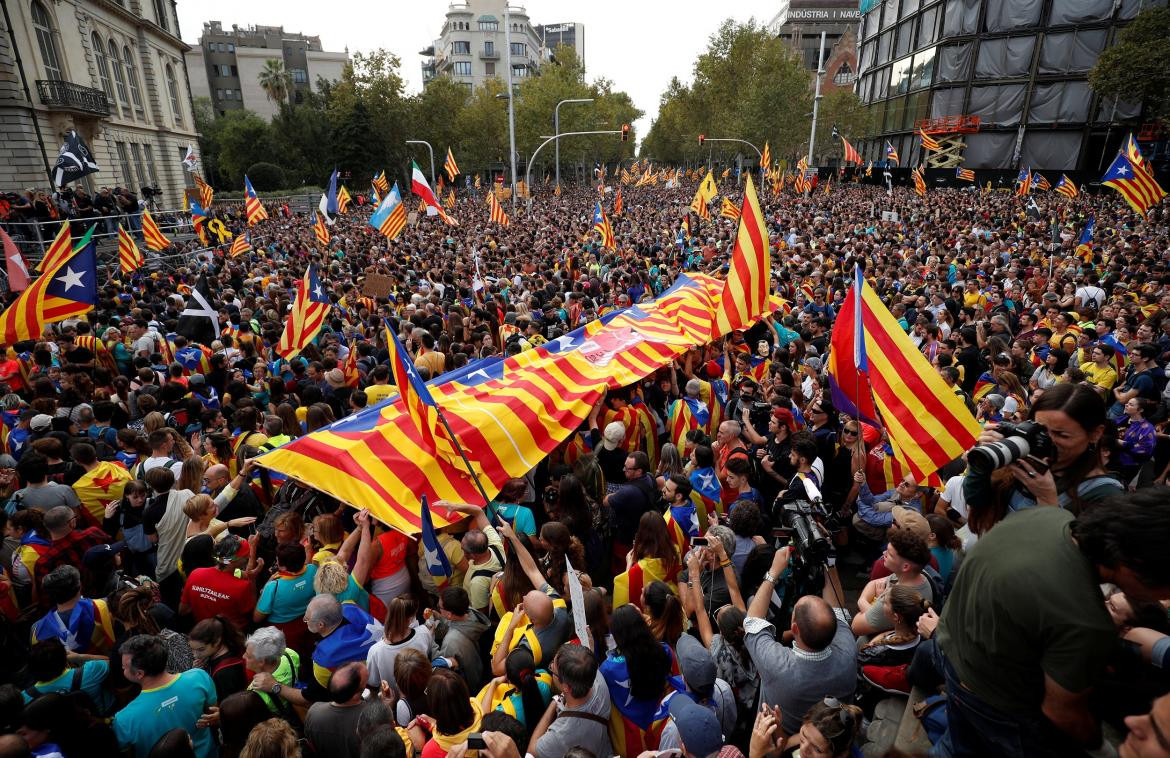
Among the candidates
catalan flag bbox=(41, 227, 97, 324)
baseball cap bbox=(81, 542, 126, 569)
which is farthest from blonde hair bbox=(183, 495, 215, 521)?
catalan flag bbox=(41, 227, 97, 324)

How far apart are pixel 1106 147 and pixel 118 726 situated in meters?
57.0

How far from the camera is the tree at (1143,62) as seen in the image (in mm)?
28000

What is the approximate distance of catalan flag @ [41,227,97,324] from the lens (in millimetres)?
8891

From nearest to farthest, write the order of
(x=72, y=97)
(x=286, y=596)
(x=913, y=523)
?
(x=913, y=523) → (x=286, y=596) → (x=72, y=97)

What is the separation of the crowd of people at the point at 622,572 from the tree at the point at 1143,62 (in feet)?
92.2

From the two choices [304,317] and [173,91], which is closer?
[304,317]

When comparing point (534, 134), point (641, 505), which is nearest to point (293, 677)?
point (641, 505)

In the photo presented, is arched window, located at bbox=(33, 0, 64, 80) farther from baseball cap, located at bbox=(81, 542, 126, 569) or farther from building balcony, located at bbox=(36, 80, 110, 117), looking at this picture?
baseball cap, located at bbox=(81, 542, 126, 569)

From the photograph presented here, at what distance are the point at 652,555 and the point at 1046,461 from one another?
2.28 metres

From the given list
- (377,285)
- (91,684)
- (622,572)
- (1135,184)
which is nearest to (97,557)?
(91,684)

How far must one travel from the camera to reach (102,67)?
33031mm

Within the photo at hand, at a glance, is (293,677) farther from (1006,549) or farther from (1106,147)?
(1106,147)

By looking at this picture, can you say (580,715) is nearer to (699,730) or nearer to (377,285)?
(699,730)

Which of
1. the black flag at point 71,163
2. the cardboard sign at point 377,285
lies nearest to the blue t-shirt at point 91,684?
the cardboard sign at point 377,285
